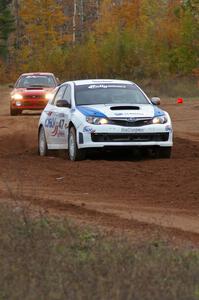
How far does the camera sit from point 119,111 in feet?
53.4

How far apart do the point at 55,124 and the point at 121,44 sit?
144 feet

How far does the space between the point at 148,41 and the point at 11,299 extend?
183 ft

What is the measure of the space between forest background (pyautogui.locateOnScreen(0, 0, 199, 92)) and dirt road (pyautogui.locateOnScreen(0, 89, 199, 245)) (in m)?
28.9

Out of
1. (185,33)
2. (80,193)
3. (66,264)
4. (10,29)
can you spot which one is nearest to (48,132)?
(80,193)

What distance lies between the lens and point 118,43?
2411 inches

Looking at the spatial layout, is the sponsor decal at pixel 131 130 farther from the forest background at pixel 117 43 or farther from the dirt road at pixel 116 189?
the forest background at pixel 117 43

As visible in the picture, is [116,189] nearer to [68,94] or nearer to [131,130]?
[131,130]

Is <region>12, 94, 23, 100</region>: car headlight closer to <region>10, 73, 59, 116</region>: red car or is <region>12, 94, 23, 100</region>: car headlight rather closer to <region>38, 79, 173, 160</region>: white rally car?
<region>10, 73, 59, 116</region>: red car

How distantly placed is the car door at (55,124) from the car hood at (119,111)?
0.82 metres

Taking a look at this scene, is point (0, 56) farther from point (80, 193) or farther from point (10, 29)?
point (80, 193)

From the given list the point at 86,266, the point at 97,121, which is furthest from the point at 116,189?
the point at 86,266

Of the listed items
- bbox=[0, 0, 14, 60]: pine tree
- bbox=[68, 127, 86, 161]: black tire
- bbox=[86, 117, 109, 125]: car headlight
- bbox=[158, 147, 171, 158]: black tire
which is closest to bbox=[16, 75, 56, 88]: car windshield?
bbox=[68, 127, 86, 161]: black tire

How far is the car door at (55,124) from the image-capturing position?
17391 millimetres

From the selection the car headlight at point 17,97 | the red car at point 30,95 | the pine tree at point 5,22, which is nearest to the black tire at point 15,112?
the red car at point 30,95
